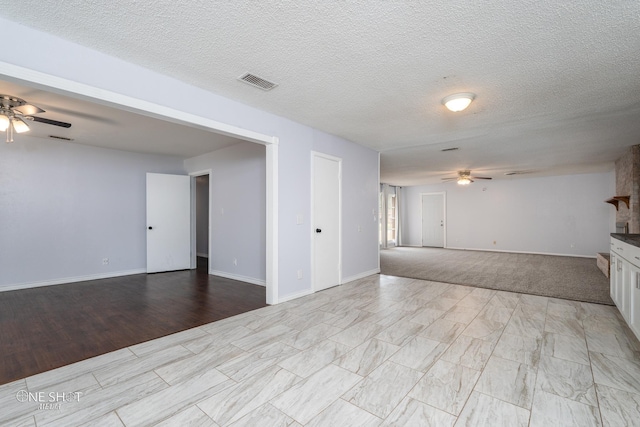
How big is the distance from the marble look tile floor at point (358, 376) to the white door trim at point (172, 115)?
0.83 m

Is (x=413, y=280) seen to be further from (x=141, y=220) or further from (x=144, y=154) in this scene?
(x=144, y=154)

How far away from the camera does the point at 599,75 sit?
105 inches

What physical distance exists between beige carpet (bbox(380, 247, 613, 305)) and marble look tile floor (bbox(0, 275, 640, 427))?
1.19m

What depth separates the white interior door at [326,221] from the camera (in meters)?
4.40

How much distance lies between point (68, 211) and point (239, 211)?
3.06m

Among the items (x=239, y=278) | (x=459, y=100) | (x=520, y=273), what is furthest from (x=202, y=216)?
(x=520, y=273)

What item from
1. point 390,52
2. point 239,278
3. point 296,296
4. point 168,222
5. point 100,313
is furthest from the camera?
point 168,222

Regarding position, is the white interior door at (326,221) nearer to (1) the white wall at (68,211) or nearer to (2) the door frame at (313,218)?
(2) the door frame at (313,218)

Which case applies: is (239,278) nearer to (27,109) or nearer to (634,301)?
(27,109)

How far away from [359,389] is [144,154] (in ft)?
20.7

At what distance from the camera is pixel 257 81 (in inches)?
112

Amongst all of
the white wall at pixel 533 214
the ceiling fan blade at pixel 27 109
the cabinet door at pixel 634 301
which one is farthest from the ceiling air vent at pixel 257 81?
the white wall at pixel 533 214

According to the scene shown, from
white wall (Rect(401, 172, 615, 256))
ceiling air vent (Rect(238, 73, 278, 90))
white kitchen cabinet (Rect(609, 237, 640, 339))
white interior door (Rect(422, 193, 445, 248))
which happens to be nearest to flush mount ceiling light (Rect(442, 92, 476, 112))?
ceiling air vent (Rect(238, 73, 278, 90))

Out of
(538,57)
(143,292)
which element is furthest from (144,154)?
(538,57)
